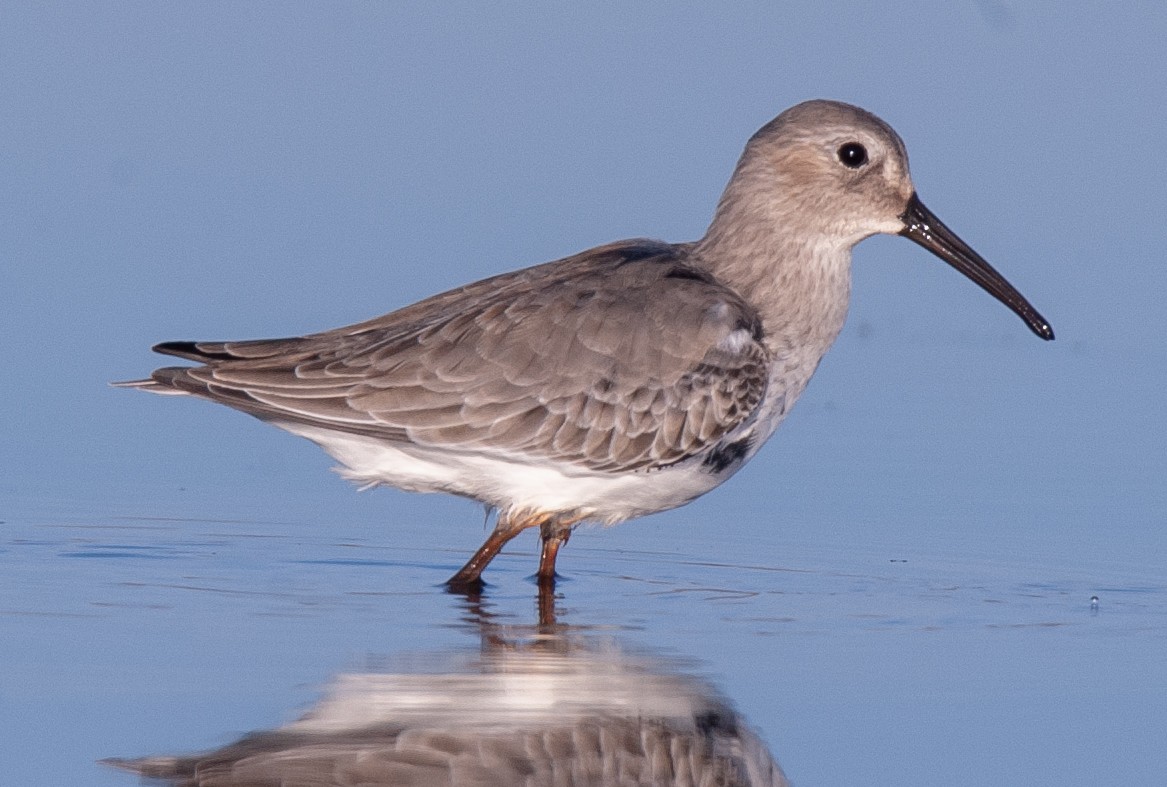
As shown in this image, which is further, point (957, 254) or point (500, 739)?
point (957, 254)

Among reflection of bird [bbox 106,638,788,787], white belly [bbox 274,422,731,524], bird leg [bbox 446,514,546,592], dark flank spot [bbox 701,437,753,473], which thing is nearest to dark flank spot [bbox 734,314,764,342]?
dark flank spot [bbox 701,437,753,473]

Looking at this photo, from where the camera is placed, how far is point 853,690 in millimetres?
7125

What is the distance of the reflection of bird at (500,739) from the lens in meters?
6.07

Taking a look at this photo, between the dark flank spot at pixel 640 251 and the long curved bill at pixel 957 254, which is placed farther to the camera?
the long curved bill at pixel 957 254

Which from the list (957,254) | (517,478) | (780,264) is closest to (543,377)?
(517,478)

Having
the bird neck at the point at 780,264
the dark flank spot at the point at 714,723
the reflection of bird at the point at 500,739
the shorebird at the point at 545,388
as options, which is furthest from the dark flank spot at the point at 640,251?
the dark flank spot at the point at 714,723

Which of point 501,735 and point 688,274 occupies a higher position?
point 688,274

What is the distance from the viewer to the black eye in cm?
962

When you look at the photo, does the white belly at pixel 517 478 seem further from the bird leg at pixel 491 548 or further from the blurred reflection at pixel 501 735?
the blurred reflection at pixel 501 735

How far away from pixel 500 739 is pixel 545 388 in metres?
2.77

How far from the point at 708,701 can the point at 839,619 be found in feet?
5.25

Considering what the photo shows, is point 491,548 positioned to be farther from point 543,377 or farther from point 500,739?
point 500,739

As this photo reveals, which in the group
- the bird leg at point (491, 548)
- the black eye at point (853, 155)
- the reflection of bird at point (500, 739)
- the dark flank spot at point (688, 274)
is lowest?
the reflection of bird at point (500, 739)

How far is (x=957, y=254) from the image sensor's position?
998cm
